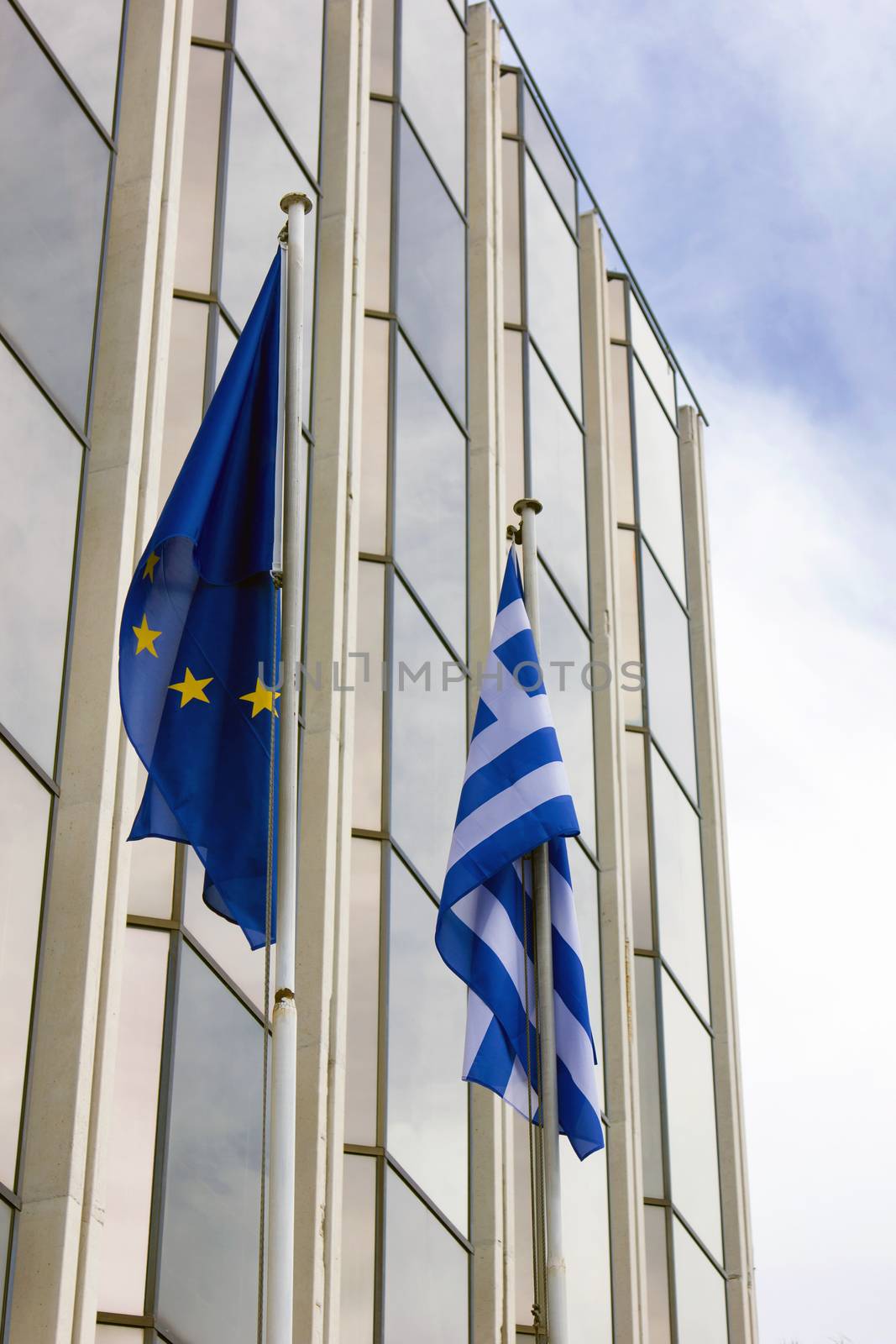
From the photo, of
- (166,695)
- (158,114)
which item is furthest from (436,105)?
(166,695)

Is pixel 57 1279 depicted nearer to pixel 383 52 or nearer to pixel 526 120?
pixel 383 52

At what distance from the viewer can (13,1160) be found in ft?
35.2

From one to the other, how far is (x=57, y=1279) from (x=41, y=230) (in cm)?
702

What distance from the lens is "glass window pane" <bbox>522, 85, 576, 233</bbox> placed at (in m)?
25.2

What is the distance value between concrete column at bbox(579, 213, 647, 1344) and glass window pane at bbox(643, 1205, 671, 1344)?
1.34 feet

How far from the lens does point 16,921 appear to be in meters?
11.3

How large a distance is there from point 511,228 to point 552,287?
51.4 inches

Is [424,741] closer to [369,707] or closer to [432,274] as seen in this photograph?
[369,707]

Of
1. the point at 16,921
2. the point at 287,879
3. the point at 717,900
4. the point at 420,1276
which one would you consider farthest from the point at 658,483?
Result: the point at 287,879

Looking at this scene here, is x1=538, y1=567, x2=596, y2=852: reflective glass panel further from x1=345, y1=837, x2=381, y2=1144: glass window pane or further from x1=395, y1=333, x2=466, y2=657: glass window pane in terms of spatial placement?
x1=345, y1=837, x2=381, y2=1144: glass window pane

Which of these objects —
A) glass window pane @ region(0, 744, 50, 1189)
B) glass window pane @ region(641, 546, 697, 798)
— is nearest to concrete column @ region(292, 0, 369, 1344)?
glass window pane @ region(0, 744, 50, 1189)

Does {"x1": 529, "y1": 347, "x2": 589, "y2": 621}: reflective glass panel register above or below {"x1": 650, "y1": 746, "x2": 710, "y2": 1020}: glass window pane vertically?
above

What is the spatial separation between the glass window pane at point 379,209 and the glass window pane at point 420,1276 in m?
8.86

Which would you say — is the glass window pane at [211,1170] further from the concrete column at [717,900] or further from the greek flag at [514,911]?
the concrete column at [717,900]
